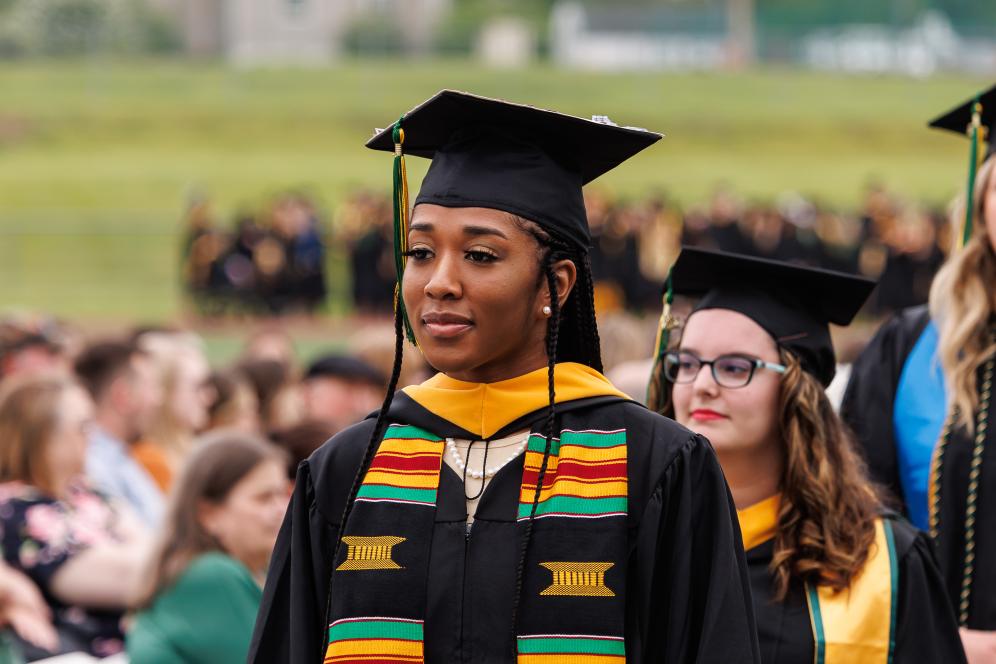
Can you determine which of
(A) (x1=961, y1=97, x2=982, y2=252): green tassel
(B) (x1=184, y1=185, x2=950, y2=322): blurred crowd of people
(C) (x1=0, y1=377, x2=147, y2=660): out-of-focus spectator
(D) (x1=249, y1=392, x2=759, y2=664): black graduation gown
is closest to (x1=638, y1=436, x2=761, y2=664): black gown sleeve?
(D) (x1=249, y1=392, x2=759, y2=664): black graduation gown

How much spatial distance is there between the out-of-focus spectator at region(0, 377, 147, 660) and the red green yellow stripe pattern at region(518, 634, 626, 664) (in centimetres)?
303

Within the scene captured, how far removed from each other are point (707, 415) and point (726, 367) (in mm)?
130

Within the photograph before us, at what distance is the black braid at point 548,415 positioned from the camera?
8.78 ft

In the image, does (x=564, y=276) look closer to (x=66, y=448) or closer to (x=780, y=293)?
(x=780, y=293)

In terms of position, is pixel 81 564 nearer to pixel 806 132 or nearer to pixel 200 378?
pixel 200 378

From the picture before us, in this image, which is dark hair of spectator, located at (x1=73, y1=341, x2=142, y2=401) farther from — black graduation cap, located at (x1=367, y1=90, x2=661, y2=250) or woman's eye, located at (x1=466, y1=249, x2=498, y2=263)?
woman's eye, located at (x1=466, y1=249, x2=498, y2=263)

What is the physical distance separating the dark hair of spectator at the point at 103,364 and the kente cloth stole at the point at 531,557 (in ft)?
17.1

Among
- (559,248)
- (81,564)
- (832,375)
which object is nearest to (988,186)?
(832,375)

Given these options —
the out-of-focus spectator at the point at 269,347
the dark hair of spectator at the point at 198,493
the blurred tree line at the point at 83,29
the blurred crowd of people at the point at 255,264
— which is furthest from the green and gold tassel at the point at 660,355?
the blurred tree line at the point at 83,29

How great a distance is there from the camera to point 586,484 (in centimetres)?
274

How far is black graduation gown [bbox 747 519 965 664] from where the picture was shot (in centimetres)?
358

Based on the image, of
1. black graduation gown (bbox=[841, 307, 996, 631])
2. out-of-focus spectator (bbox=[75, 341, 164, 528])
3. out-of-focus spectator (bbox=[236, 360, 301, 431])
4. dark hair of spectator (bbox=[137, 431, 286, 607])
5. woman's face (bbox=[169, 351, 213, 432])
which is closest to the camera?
black graduation gown (bbox=[841, 307, 996, 631])

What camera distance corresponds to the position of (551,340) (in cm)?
281

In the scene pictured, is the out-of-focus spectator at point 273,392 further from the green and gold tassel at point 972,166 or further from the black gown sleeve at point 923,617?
the black gown sleeve at point 923,617
